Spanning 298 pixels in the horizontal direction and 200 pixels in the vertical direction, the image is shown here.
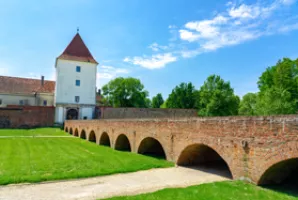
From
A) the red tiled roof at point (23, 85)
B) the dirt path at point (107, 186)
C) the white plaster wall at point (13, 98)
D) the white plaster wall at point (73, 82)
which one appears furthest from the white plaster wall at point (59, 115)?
the dirt path at point (107, 186)

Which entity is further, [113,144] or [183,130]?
[113,144]

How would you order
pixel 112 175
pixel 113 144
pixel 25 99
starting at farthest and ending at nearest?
pixel 25 99, pixel 113 144, pixel 112 175

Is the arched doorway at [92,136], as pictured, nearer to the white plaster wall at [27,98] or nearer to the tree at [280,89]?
the tree at [280,89]

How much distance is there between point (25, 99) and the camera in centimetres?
4200

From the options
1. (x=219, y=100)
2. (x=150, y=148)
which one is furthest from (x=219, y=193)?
(x=219, y=100)

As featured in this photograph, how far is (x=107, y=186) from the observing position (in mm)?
6508

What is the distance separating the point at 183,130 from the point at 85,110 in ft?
108

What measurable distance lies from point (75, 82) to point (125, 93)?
14.4 m

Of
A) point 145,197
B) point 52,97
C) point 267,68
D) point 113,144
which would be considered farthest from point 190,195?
point 52,97

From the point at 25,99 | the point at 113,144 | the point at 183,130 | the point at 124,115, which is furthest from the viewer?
the point at 25,99

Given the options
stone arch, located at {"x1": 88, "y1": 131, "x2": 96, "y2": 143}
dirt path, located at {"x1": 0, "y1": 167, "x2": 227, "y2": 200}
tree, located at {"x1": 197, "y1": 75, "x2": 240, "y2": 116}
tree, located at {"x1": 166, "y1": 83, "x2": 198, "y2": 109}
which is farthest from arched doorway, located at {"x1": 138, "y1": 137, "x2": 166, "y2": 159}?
tree, located at {"x1": 166, "y1": 83, "x2": 198, "y2": 109}

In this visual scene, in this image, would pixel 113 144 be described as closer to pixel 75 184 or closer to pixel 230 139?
pixel 75 184

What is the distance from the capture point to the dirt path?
5623 mm

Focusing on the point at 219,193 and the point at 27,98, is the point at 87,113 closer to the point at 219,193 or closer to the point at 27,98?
the point at 27,98
